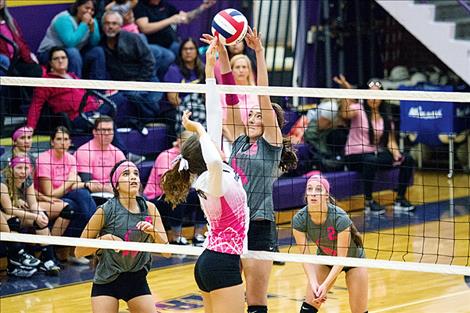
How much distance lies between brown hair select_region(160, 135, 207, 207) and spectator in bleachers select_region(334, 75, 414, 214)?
6.78 meters

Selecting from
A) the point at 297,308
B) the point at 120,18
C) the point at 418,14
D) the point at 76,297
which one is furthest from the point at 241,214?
the point at 418,14

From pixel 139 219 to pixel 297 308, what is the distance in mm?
2293

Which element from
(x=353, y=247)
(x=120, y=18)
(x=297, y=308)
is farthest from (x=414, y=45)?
(x=353, y=247)

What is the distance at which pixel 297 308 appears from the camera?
934 cm

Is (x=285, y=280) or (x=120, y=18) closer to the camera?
(x=285, y=280)

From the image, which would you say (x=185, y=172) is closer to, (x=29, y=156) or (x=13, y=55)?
(x=29, y=156)

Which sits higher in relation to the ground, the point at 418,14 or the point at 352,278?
the point at 418,14

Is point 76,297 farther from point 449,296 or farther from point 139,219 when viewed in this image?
point 449,296

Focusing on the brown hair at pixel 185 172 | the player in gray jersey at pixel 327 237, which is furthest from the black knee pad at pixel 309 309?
the brown hair at pixel 185 172

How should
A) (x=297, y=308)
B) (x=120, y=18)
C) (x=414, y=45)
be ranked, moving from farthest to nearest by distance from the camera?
(x=414, y=45) → (x=120, y=18) → (x=297, y=308)

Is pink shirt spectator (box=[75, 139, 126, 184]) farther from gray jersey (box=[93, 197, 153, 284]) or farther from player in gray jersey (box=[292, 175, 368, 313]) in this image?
player in gray jersey (box=[292, 175, 368, 313])

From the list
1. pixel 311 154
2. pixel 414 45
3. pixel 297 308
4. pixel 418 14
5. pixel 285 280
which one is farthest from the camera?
pixel 414 45

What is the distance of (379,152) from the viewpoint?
14.1 metres

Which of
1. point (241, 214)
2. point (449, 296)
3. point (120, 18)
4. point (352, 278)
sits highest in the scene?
point (120, 18)
